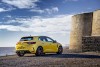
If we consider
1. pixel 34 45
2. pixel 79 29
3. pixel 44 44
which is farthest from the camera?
pixel 79 29

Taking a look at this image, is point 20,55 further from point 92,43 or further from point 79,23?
point 79,23

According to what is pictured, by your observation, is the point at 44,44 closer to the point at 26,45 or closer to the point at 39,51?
the point at 39,51

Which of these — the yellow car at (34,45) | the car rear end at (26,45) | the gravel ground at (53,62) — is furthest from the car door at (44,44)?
the gravel ground at (53,62)

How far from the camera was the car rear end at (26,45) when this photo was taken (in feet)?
62.8

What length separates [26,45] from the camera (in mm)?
19312

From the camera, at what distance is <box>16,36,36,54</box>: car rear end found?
62.8 ft

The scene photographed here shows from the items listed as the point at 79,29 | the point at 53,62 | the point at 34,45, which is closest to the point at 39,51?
the point at 34,45

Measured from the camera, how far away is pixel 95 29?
27.9m

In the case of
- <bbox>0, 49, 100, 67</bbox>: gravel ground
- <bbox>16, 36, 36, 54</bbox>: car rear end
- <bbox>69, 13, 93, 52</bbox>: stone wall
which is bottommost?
<bbox>0, 49, 100, 67</bbox>: gravel ground

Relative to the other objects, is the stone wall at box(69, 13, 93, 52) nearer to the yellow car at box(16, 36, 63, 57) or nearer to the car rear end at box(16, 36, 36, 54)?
the yellow car at box(16, 36, 63, 57)

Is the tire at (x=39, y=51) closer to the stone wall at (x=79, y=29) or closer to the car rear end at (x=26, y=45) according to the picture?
the car rear end at (x=26, y=45)

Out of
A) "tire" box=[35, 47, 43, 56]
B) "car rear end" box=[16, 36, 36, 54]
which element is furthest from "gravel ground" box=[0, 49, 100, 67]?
"tire" box=[35, 47, 43, 56]

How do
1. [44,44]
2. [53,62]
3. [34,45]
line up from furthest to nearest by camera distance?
[44,44]
[34,45]
[53,62]

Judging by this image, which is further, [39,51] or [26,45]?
[39,51]
